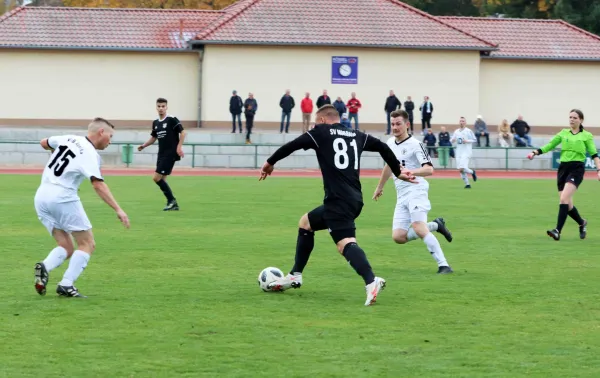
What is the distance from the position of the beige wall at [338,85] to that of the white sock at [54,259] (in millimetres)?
35822

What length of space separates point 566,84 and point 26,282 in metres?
41.4

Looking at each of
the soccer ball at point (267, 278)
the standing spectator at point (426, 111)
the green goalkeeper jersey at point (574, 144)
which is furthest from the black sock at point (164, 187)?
the standing spectator at point (426, 111)

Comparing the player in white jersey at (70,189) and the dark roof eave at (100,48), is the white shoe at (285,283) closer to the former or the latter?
the player in white jersey at (70,189)

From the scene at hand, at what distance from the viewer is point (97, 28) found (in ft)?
156

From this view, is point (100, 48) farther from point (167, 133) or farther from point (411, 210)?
point (411, 210)

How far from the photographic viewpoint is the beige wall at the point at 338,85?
46156 mm

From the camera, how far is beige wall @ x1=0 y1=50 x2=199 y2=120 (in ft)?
150

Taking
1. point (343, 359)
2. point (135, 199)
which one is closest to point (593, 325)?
point (343, 359)

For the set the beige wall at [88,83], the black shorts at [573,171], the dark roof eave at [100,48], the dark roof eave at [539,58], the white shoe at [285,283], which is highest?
the dark roof eave at [539,58]

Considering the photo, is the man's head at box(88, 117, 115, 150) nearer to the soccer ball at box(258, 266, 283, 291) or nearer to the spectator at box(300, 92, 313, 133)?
the soccer ball at box(258, 266, 283, 291)

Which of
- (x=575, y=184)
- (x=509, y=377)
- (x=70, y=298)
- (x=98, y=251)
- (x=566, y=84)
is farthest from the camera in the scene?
(x=566, y=84)

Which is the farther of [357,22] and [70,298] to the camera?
[357,22]

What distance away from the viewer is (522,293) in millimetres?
11156

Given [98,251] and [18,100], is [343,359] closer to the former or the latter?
[98,251]
